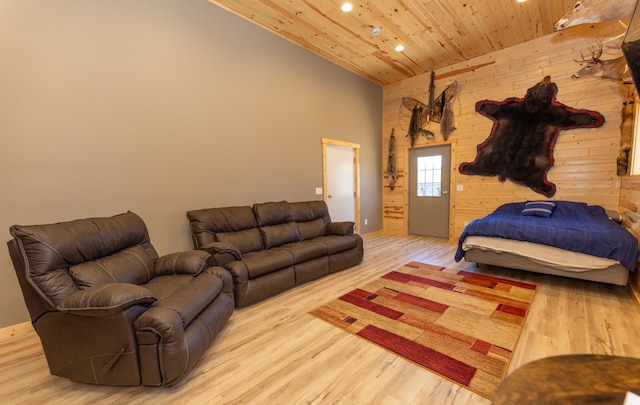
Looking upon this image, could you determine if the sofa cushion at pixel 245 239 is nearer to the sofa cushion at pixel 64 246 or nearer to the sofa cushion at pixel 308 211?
the sofa cushion at pixel 308 211

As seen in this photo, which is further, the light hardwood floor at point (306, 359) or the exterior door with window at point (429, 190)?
the exterior door with window at point (429, 190)

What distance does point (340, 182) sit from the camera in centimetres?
526

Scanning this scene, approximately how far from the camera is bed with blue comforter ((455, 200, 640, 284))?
2.63 metres

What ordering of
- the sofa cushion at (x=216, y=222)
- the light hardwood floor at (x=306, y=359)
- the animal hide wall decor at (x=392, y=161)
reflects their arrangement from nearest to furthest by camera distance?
the light hardwood floor at (x=306, y=359)
the sofa cushion at (x=216, y=222)
the animal hide wall decor at (x=392, y=161)

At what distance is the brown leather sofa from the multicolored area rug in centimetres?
57

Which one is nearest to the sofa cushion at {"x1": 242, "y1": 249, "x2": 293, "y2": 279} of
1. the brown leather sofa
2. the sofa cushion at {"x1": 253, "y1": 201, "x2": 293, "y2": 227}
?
the brown leather sofa

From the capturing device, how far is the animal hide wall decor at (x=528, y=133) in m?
4.14

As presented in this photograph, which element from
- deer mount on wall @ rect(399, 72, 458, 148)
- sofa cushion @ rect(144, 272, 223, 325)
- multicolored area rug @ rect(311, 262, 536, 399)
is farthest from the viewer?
deer mount on wall @ rect(399, 72, 458, 148)

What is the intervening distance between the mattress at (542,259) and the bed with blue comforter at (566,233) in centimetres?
1

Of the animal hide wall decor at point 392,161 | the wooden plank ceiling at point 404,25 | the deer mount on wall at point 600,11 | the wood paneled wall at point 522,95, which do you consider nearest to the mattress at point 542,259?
the wood paneled wall at point 522,95

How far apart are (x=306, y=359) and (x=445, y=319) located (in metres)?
1.30

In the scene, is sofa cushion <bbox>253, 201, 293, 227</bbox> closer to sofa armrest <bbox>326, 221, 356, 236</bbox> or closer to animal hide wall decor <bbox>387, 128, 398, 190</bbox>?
sofa armrest <bbox>326, 221, 356, 236</bbox>

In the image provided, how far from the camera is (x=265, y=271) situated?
277cm

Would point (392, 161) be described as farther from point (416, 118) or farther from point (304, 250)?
point (304, 250)
